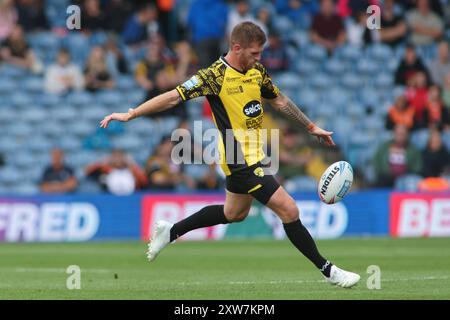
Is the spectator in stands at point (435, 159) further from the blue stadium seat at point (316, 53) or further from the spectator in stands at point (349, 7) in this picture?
the spectator in stands at point (349, 7)

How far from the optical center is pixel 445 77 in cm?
2462

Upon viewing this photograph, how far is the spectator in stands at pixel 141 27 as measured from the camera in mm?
24266

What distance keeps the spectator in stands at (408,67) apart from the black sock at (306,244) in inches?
563

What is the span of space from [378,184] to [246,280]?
10.6 m

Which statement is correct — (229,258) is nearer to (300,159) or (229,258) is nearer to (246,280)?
(246,280)

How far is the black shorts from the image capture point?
10781 millimetres

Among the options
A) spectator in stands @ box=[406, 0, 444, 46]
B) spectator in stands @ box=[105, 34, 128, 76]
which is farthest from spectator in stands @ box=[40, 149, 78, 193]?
spectator in stands @ box=[406, 0, 444, 46]

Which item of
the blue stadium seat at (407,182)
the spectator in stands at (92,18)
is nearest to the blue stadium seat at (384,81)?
the blue stadium seat at (407,182)

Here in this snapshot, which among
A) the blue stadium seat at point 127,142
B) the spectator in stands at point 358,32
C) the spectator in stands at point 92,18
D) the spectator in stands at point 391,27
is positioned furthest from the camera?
the spectator in stands at point 358,32

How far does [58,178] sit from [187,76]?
3833mm

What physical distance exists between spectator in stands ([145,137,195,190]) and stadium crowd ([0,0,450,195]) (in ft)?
0.09

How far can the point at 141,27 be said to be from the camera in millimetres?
24266

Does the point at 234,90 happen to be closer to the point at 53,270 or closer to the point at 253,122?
the point at 253,122
